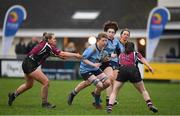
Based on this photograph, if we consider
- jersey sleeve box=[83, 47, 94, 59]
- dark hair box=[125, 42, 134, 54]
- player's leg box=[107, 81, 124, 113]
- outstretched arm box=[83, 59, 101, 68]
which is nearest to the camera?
player's leg box=[107, 81, 124, 113]

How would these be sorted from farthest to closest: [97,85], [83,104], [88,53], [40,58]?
[83,104]
[40,58]
[97,85]
[88,53]

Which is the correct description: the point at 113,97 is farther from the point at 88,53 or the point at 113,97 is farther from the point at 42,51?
the point at 42,51

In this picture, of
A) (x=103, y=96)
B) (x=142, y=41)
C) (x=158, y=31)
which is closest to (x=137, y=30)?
(x=142, y=41)

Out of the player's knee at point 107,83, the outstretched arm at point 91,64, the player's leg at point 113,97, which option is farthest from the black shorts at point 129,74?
the player's knee at point 107,83

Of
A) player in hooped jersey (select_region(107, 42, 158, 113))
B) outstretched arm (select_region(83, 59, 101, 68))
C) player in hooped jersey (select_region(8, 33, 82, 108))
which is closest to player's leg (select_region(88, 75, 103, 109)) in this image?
outstretched arm (select_region(83, 59, 101, 68))

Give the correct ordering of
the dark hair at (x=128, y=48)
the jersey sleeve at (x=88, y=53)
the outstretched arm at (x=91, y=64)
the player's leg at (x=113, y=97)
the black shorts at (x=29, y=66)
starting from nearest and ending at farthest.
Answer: the player's leg at (x=113, y=97) < the dark hair at (x=128, y=48) < the outstretched arm at (x=91, y=64) < the jersey sleeve at (x=88, y=53) < the black shorts at (x=29, y=66)

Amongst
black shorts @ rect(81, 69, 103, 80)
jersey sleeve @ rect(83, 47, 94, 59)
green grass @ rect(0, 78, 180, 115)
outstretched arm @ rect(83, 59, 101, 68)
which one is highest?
jersey sleeve @ rect(83, 47, 94, 59)

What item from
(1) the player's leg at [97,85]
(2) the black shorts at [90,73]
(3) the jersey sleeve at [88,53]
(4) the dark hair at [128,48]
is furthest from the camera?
(2) the black shorts at [90,73]

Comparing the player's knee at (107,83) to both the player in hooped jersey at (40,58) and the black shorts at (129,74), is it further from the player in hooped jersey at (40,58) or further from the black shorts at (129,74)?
the player in hooped jersey at (40,58)

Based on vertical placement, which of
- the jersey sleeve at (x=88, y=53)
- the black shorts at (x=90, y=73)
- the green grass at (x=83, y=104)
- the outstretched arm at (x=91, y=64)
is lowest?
the green grass at (x=83, y=104)

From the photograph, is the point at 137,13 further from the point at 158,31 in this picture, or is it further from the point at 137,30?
the point at 158,31

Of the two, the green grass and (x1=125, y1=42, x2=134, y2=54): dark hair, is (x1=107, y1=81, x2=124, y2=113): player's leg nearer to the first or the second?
the green grass

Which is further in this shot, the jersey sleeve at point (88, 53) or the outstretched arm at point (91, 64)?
the jersey sleeve at point (88, 53)

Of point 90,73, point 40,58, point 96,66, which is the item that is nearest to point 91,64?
point 96,66
